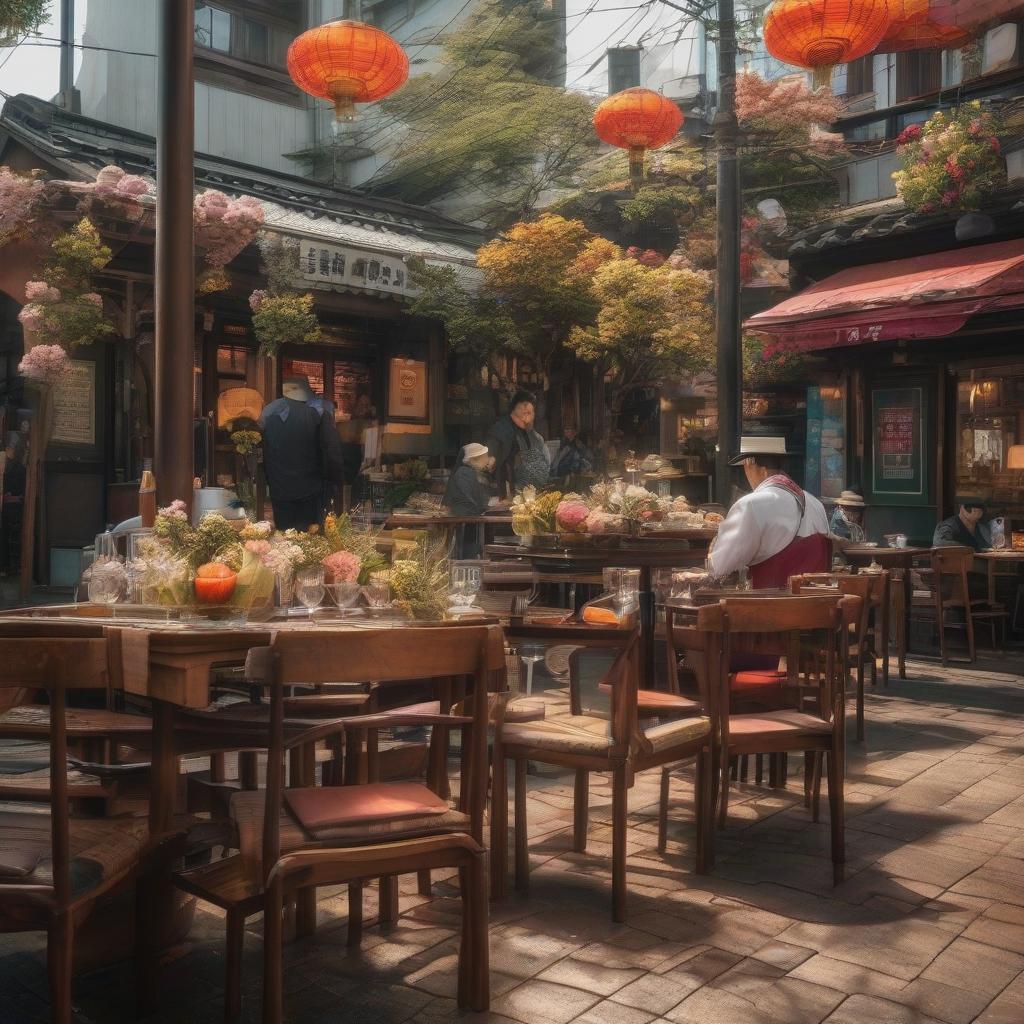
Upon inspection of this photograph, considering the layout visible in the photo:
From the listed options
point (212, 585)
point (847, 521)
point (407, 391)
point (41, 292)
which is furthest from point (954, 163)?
point (212, 585)

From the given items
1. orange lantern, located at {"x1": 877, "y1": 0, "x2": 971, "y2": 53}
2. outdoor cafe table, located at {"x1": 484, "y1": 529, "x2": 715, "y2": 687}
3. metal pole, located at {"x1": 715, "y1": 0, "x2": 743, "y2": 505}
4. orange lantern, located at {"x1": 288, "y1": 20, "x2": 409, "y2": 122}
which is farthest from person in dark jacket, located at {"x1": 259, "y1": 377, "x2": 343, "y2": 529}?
orange lantern, located at {"x1": 877, "y1": 0, "x2": 971, "y2": 53}

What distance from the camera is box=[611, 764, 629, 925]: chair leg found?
374 cm

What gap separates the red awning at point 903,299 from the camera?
10.3m

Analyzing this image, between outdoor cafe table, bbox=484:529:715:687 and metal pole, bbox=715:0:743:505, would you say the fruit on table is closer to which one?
outdoor cafe table, bbox=484:529:715:687

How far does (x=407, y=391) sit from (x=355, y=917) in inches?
528

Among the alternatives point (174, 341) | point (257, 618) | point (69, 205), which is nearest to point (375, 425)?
point (69, 205)

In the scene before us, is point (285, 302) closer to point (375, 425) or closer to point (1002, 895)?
point (375, 425)

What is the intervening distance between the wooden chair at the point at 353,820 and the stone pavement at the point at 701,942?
268 millimetres

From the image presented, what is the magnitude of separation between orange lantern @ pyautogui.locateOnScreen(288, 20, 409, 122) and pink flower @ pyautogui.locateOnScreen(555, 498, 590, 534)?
3902 mm

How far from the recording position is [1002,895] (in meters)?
4.05

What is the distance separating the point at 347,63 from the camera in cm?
884

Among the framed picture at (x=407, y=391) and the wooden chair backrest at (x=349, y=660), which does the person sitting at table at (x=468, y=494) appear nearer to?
the framed picture at (x=407, y=391)

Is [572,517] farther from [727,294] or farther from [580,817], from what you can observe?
[727,294]

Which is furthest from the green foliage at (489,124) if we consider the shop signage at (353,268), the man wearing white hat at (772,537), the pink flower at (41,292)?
the man wearing white hat at (772,537)
